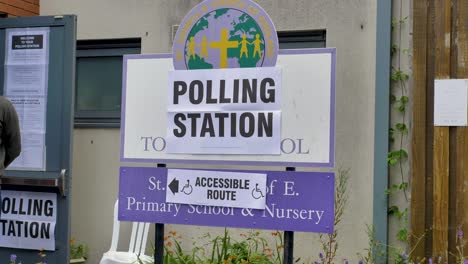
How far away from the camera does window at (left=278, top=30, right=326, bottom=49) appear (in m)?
5.69

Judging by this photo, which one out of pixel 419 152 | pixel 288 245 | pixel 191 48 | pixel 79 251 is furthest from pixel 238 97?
pixel 79 251

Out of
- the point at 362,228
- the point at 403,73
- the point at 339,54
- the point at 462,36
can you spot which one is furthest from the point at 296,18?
the point at 362,228

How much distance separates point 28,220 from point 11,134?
1261 mm

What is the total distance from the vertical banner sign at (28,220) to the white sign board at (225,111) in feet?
7.58

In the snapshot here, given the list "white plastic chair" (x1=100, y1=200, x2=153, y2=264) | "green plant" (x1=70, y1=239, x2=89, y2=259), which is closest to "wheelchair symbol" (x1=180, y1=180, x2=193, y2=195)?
"white plastic chair" (x1=100, y1=200, x2=153, y2=264)

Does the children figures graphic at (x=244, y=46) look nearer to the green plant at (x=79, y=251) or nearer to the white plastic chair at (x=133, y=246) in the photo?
the white plastic chair at (x=133, y=246)

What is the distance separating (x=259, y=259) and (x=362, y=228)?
2.98 ft

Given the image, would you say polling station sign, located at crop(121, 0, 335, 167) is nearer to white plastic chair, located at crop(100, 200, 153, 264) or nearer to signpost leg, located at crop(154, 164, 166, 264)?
signpost leg, located at crop(154, 164, 166, 264)

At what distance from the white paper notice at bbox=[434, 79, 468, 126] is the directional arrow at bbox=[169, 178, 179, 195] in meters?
2.45

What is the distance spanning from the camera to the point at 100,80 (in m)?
6.33

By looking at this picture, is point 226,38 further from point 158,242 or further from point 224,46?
point 158,242

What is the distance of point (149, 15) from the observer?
609cm

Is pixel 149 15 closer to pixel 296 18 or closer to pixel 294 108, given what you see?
pixel 296 18

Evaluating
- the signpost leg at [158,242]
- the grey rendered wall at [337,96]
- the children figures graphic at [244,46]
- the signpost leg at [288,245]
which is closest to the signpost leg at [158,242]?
the signpost leg at [158,242]
